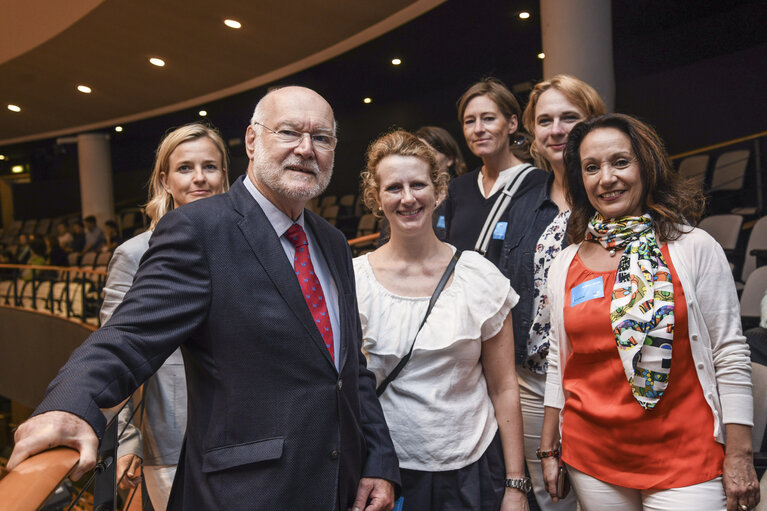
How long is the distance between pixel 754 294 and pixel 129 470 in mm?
3329

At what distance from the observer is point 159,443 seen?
6.32 ft

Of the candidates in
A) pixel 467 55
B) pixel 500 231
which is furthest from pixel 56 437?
pixel 467 55

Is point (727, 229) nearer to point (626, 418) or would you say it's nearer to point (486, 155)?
point (486, 155)

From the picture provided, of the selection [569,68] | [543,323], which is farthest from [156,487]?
[569,68]

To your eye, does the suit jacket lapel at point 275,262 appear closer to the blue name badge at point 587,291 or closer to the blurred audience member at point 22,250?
the blue name badge at point 587,291

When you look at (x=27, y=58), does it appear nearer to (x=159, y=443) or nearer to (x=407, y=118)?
(x=407, y=118)

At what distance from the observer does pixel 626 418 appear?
1.65 meters

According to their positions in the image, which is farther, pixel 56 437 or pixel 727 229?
pixel 727 229

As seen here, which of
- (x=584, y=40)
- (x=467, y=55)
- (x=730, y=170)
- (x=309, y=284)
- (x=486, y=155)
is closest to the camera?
(x=309, y=284)

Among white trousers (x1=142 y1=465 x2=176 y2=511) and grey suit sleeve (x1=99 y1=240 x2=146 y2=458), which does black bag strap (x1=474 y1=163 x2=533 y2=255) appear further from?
white trousers (x1=142 y1=465 x2=176 y2=511)

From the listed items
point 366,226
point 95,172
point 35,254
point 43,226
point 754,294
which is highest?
point 95,172

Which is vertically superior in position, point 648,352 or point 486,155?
point 486,155

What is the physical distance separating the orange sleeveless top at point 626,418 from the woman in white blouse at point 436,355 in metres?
0.20

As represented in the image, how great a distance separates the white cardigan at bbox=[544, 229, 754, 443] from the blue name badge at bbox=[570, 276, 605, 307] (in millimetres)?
209
